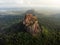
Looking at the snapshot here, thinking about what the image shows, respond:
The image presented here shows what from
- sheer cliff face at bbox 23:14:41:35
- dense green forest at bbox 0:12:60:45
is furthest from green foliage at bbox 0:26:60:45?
sheer cliff face at bbox 23:14:41:35

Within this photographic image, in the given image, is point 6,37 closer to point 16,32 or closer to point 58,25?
point 16,32

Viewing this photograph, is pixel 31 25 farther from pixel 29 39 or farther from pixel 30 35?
pixel 29 39

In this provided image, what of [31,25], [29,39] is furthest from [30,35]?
[31,25]

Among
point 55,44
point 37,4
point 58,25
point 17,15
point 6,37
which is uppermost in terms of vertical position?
point 37,4

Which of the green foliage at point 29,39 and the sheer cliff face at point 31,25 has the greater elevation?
the sheer cliff face at point 31,25

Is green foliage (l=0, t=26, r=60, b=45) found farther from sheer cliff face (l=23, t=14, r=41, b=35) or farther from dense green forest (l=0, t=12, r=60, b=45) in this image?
sheer cliff face (l=23, t=14, r=41, b=35)

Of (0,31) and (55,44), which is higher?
(0,31)

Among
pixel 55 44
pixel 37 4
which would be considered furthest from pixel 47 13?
pixel 55 44

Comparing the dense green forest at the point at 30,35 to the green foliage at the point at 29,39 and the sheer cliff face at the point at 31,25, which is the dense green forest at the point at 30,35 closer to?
the green foliage at the point at 29,39

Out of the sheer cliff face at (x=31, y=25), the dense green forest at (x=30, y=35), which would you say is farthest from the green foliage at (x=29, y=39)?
the sheer cliff face at (x=31, y=25)
